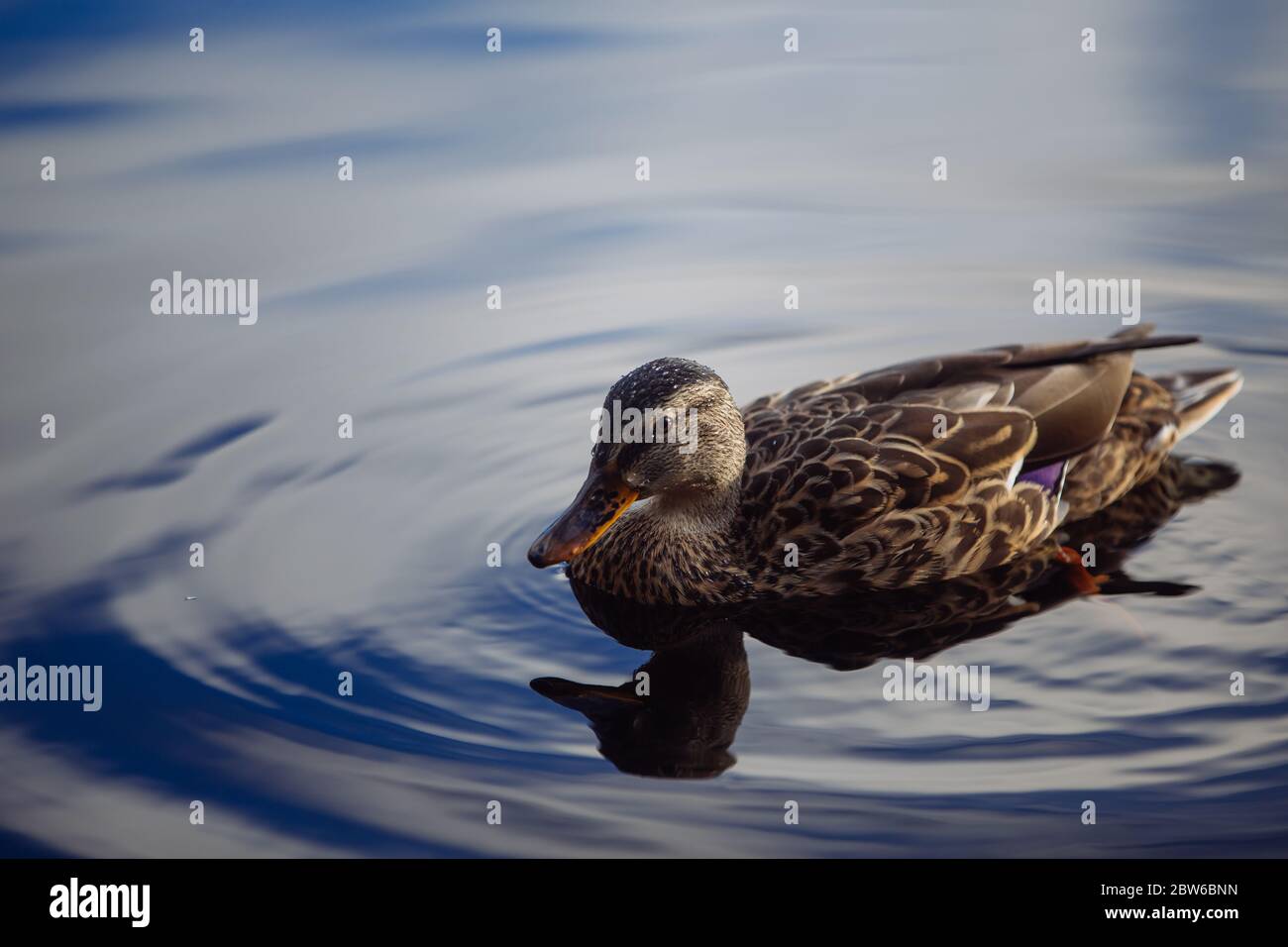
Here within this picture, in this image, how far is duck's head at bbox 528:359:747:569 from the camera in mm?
7762

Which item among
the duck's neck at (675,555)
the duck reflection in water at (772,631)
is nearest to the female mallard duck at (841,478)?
the duck's neck at (675,555)

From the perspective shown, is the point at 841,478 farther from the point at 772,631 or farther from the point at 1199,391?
the point at 1199,391

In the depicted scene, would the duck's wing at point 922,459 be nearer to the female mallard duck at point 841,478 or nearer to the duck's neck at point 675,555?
the female mallard duck at point 841,478

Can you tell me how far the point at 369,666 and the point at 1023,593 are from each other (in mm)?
3248

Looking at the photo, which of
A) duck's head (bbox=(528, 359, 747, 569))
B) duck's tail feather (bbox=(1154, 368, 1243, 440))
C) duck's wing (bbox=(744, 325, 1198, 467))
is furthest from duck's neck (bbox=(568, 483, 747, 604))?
duck's tail feather (bbox=(1154, 368, 1243, 440))

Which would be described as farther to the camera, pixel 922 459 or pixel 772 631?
pixel 922 459

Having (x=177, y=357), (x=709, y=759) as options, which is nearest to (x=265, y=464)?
(x=177, y=357)

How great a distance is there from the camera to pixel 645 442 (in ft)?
25.7

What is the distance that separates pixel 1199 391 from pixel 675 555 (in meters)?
3.44

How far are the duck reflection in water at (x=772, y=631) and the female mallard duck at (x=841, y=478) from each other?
12cm

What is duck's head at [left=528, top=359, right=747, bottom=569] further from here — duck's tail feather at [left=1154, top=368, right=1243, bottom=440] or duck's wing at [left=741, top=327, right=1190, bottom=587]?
duck's tail feather at [left=1154, top=368, right=1243, bottom=440]

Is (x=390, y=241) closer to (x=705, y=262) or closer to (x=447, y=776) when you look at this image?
(x=705, y=262)

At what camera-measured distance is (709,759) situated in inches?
266

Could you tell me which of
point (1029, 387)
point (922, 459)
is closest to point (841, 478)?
point (922, 459)
